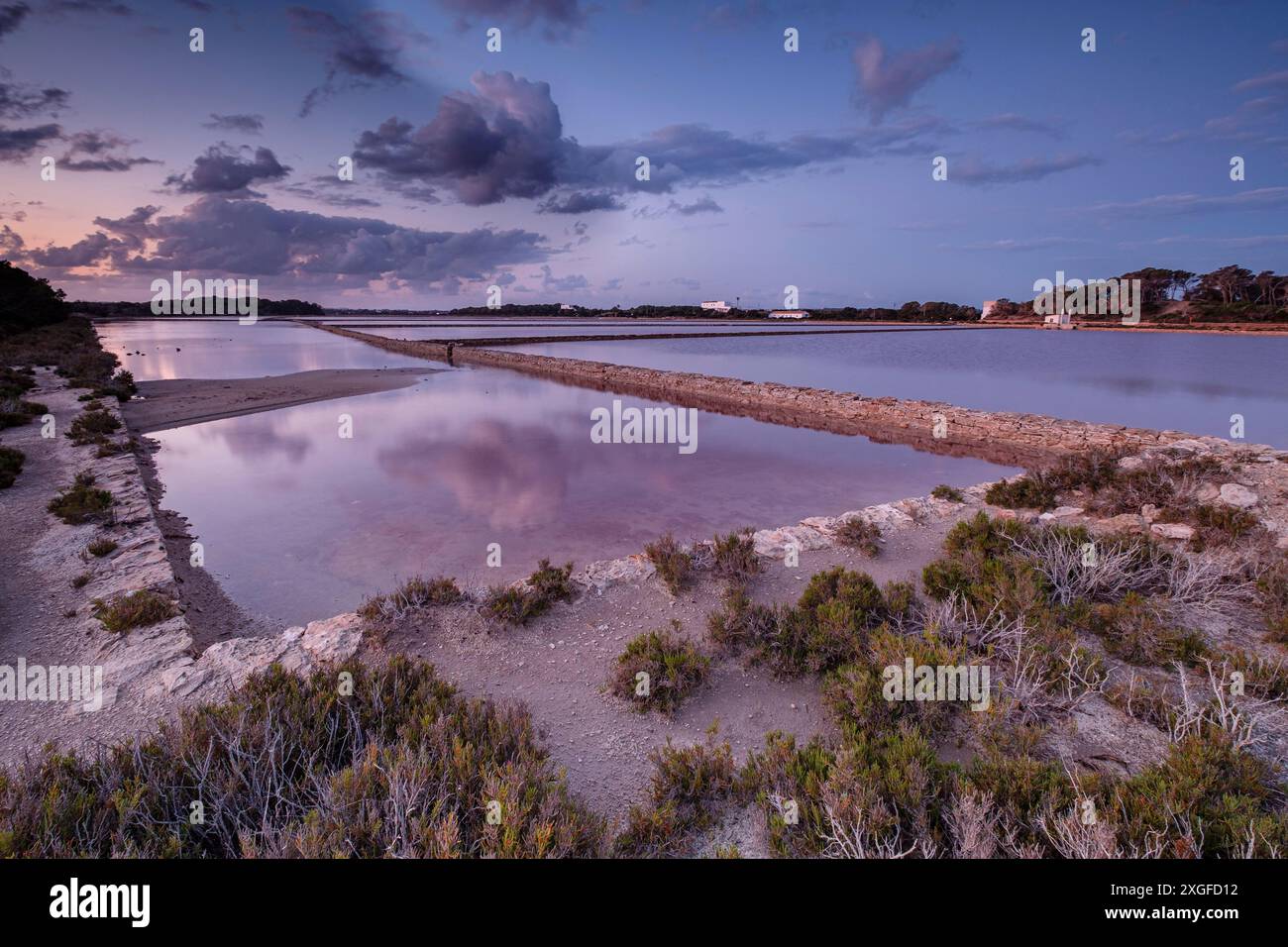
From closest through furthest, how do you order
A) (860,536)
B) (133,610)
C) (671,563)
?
(133,610), (671,563), (860,536)

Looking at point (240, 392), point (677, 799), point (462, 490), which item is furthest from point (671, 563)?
point (240, 392)

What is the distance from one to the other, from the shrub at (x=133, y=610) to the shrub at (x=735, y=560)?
667 cm

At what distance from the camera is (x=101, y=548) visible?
7.95 metres

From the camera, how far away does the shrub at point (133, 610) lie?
237 inches

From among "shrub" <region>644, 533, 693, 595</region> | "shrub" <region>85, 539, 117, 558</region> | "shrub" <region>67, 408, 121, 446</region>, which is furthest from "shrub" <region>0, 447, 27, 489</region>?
"shrub" <region>644, 533, 693, 595</region>

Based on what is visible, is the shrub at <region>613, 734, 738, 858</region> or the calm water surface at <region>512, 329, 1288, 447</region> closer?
the shrub at <region>613, 734, 738, 858</region>

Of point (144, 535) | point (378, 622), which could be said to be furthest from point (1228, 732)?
point (144, 535)

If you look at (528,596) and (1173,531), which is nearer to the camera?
(528,596)

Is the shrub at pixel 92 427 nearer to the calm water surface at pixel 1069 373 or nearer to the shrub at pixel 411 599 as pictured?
the shrub at pixel 411 599

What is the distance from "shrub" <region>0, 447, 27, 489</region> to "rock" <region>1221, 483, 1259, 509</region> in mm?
22126

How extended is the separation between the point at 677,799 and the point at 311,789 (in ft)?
8.11

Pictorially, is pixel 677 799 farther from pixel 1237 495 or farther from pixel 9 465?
pixel 9 465

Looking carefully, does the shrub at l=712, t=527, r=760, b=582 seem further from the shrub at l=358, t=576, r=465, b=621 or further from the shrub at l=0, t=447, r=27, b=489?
the shrub at l=0, t=447, r=27, b=489

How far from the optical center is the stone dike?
1548cm
